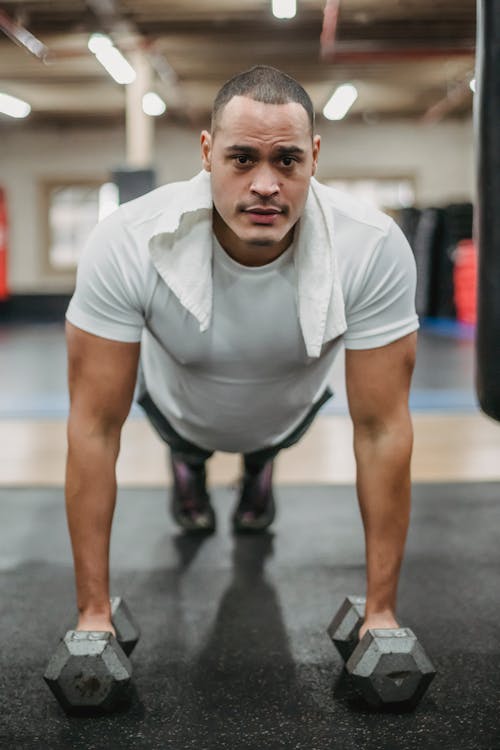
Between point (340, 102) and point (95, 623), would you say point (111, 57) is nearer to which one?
point (340, 102)

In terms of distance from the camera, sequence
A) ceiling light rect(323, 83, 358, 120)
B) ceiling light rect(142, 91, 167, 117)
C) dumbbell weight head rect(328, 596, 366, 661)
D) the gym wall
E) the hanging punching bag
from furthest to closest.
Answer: the gym wall → ceiling light rect(323, 83, 358, 120) → ceiling light rect(142, 91, 167, 117) → dumbbell weight head rect(328, 596, 366, 661) → the hanging punching bag

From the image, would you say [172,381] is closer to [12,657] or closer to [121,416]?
[121,416]

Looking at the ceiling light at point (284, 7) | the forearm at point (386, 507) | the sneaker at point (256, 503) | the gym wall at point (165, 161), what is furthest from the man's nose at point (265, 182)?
the gym wall at point (165, 161)

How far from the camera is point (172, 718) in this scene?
1316 mm

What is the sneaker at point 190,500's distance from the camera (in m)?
2.27

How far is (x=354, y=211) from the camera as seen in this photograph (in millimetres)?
1475

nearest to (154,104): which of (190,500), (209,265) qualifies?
(190,500)

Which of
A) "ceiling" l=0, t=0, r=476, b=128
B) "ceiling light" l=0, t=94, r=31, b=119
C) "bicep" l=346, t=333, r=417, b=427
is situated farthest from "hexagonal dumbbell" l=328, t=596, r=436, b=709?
"ceiling light" l=0, t=94, r=31, b=119

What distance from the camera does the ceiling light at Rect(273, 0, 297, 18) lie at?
6109 millimetres

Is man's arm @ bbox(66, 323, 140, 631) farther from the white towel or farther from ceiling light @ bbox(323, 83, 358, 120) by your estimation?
ceiling light @ bbox(323, 83, 358, 120)

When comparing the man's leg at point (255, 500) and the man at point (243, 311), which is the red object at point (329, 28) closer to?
the man's leg at point (255, 500)

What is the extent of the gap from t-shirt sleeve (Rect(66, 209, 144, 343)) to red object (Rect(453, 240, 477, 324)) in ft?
25.9

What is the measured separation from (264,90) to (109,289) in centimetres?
40

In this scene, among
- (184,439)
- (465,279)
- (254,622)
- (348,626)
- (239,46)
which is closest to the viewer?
(348,626)
